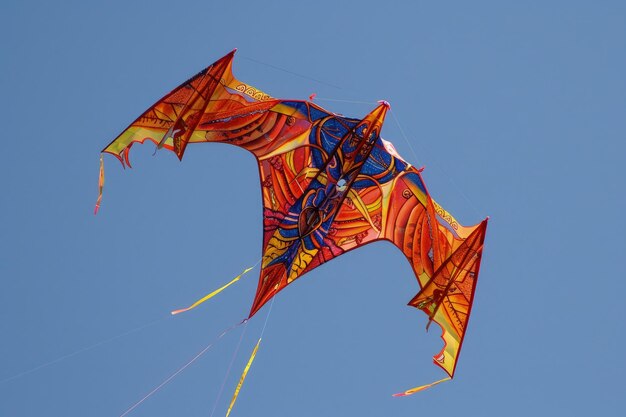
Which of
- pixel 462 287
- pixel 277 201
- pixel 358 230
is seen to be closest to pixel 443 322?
pixel 462 287

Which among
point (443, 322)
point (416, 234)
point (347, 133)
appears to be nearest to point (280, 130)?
point (347, 133)

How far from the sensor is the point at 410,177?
27250 mm

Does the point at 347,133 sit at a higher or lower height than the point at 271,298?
higher

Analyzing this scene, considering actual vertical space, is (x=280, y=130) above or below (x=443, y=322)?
above

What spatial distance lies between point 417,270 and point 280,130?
4.41 meters

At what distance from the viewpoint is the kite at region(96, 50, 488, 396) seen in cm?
2670

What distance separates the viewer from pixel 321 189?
27406mm

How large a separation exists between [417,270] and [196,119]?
5.99 m

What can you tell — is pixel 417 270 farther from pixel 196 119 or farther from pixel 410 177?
pixel 196 119

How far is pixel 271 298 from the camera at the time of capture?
28094 millimetres

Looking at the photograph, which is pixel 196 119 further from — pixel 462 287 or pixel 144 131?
pixel 462 287

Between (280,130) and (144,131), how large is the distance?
299cm

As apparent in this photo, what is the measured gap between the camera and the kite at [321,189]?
26.7 m

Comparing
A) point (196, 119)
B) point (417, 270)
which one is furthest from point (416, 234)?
point (196, 119)
